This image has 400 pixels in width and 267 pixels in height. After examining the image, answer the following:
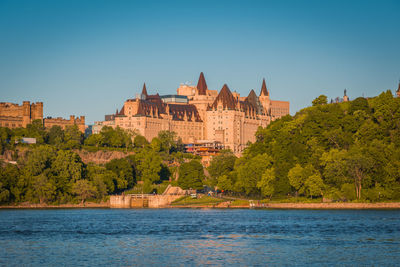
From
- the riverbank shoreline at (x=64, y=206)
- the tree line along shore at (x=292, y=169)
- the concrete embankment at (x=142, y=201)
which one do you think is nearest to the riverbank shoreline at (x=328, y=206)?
the tree line along shore at (x=292, y=169)

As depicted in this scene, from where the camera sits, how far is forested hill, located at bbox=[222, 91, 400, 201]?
326 feet

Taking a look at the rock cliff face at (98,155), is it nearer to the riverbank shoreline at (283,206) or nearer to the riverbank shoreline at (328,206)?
the riverbank shoreline at (283,206)

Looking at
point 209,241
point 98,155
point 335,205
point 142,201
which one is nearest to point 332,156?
point 335,205

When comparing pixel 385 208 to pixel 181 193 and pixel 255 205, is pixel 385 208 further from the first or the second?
pixel 181 193

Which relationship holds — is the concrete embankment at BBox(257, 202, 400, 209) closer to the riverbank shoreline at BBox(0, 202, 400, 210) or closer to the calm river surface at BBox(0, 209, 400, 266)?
the riverbank shoreline at BBox(0, 202, 400, 210)

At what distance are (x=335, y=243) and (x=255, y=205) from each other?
186 ft

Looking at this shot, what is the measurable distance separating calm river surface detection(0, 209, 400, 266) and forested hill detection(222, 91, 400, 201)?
1210 cm

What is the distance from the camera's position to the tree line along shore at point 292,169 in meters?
100

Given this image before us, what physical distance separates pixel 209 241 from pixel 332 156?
50.8m

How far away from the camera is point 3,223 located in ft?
265

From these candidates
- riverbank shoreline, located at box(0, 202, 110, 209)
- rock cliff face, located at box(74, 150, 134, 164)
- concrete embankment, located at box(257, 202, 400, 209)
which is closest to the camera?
concrete embankment, located at box(257, 202, 400, 209)

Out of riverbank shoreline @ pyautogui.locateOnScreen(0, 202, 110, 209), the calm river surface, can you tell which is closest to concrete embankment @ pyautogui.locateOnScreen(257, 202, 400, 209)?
the calm river surface

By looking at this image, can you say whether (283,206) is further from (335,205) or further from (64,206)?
(64,206)

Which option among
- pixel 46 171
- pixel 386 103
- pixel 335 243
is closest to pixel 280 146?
pixel 386 103
